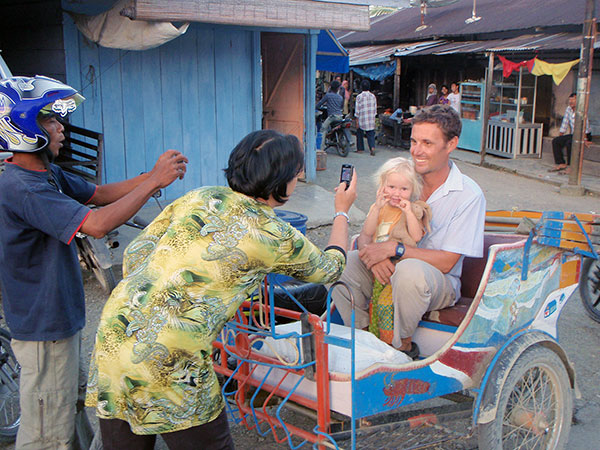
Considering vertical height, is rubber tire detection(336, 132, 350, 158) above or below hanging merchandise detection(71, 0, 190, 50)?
below

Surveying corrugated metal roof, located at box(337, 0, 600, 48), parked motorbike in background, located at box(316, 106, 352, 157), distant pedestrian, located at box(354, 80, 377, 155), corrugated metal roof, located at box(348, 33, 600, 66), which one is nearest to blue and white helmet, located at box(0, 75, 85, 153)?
corrugated metal roof, located at box(348, 33, 600, 66)

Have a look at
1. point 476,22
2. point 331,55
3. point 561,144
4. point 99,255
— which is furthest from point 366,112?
point 99,255

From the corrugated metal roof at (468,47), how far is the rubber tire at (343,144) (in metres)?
3.30

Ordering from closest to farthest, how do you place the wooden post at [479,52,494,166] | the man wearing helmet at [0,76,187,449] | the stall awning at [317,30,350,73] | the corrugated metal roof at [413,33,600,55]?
the man wearing helmet at [0,76,187,449]
the corrugated metal roof at [413,33,600,55]
the stall awning at [317,30,350,73]
the wooden post at [479,52,494,166]

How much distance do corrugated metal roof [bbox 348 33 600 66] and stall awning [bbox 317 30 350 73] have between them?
121 inches

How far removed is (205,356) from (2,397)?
1.94m

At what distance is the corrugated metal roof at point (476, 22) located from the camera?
1382 cm

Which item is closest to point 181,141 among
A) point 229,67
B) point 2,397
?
point 229,67

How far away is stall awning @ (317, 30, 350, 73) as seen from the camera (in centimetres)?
1247

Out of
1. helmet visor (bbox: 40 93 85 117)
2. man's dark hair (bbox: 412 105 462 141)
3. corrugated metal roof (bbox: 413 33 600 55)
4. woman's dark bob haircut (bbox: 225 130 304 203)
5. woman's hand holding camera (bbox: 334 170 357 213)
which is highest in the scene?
corrugated metal roof (bbox: 413 33 600 55)

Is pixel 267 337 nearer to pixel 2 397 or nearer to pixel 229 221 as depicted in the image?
pixel 229 221

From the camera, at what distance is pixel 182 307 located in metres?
2.00

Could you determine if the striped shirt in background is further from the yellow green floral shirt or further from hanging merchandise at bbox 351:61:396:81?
the yellow green floral shirt

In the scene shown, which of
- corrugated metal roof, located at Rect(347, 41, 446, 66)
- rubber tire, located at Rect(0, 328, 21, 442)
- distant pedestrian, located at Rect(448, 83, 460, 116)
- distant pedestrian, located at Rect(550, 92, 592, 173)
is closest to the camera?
rubber tire, located at Rect(0, 328, 21, 442)
